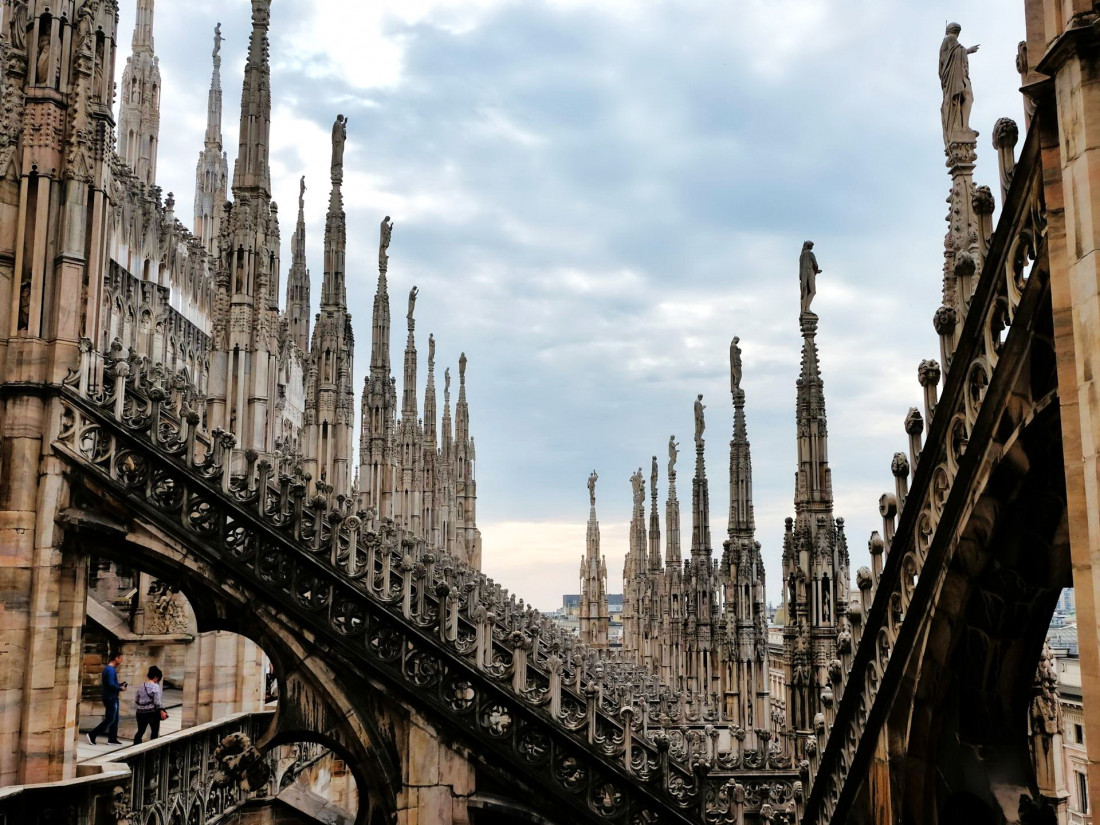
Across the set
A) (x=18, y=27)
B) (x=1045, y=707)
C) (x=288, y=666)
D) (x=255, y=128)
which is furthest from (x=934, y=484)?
(x=255, y=128)

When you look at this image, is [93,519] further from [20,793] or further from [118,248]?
[118,248]

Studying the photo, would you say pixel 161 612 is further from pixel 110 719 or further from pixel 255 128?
pixel 255 128

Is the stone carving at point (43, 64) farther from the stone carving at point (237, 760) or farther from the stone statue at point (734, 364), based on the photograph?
the stone statue at point (734, 364)

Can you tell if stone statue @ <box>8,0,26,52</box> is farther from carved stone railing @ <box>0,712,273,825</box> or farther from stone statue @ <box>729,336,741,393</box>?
stone statue @ <box>729,336,741,393</box>

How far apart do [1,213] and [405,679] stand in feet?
21.7

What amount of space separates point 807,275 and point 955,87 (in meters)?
7.42

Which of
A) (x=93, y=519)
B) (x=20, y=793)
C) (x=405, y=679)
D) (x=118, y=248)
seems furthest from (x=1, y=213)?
(x=118, y=248)

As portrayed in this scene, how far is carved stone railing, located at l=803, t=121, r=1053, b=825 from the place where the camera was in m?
5.52

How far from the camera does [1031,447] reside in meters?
5.85

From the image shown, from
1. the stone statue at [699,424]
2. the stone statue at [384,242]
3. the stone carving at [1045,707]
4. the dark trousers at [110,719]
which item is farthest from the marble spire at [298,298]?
the stone carving at [1045,707]

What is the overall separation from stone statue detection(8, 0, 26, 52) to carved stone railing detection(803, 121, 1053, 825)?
10.2 metres

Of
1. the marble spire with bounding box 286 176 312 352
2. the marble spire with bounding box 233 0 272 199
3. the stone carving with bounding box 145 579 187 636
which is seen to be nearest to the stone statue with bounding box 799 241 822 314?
the marble spire with bounding box 233 0 272 199

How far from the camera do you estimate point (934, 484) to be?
675 cm

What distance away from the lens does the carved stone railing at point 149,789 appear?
9320mm
